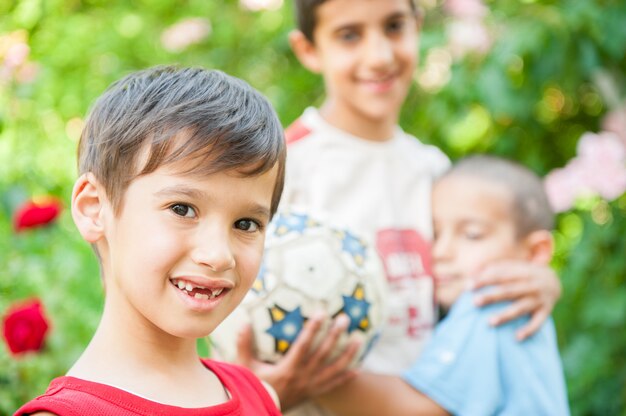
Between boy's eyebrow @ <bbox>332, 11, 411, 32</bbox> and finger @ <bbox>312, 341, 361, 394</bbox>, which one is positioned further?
boy's eyebrow @ <bbox>332, 11, 411, 32</bbox>

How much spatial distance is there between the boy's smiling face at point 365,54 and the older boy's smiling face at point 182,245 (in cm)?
121

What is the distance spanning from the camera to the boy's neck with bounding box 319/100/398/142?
2824mm

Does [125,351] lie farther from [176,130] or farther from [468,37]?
[468,37]

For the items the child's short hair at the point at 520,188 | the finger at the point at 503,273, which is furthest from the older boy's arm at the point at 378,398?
the child's short hair at the point at 520,188

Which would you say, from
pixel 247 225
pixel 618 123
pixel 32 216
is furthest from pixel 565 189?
pixel 247 225

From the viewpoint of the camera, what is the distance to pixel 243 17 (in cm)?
576

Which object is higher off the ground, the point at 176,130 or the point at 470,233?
the point at 176,130

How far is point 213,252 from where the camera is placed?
5.05 feet

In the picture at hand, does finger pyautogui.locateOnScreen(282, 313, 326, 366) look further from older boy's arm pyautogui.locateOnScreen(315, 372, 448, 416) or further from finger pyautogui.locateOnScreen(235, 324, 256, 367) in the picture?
older boy's arm pyautogui.locateOnScreen(315, 372, 448, 416)

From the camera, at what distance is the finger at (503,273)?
2607 millimetres

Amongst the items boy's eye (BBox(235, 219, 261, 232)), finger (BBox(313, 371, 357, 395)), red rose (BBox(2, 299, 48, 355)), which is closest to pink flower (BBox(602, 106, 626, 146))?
finger (BBox(313, 371, 357, 395))

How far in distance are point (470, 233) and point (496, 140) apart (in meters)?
2.00

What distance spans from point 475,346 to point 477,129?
265cm

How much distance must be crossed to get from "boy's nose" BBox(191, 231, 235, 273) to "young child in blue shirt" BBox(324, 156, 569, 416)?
1.02 m
